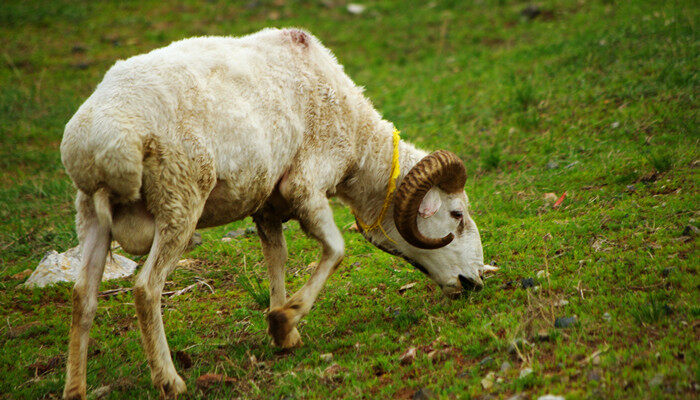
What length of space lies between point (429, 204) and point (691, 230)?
217 centimetres

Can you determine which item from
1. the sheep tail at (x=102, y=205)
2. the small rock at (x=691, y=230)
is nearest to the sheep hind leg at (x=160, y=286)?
the sheep tail at (x=102, y=205)

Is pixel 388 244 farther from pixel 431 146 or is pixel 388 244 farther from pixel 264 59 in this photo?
pixel 431 146

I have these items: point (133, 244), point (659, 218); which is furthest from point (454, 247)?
point (133, 244)

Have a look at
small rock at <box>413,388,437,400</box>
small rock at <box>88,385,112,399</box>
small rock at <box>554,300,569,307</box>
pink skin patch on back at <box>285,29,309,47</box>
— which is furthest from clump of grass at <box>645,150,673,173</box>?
small rock at <box>88,385,112,399</box>

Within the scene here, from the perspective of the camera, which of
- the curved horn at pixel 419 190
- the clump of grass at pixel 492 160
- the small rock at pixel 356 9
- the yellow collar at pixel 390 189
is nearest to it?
the curved horn at pixel 419 190

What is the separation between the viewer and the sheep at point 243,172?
4.04 meters

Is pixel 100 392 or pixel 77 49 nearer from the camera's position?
pixel 100 392

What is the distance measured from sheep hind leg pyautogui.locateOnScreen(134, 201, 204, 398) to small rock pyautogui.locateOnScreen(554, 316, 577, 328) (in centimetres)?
262

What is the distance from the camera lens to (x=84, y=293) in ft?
13.7

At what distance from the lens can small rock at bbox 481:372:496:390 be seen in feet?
12.1

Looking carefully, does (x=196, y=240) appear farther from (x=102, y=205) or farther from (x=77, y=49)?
(x=77, y=49)

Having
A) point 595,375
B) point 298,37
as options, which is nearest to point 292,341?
point 595,375

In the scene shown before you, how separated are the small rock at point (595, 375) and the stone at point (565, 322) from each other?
0.61 meters

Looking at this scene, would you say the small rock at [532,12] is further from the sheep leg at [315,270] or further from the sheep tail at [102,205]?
the sheep tail at [102,205]
